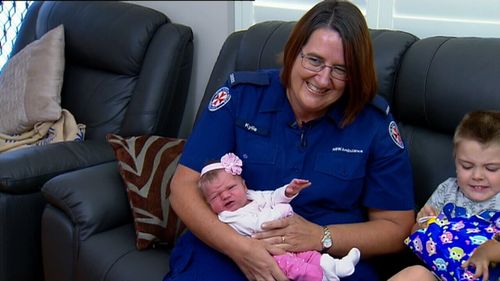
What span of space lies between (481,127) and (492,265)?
29cm

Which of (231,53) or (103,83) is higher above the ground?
(231,53)

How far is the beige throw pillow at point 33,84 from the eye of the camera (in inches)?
86.0

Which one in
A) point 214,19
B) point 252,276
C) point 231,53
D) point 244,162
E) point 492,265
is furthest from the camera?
point 214,19

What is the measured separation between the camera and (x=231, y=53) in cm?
197

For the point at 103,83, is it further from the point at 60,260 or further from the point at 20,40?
the point at 60,260

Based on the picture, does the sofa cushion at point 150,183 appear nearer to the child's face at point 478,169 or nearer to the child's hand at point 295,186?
the child's hand at point 295,186

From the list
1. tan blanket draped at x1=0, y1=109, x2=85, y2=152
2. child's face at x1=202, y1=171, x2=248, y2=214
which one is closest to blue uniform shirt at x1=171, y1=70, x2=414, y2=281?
child's face at x1=202, y1=171, x2=248, y2=214

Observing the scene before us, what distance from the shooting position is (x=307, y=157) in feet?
4.70

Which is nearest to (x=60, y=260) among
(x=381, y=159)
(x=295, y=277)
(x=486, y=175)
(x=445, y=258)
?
(x=295, y=277)

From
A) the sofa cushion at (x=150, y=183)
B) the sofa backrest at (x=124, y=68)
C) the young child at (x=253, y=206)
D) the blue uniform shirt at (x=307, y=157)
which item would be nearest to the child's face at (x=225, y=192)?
the young child at (x=253, y=206)

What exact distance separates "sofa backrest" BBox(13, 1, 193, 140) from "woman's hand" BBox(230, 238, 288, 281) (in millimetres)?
934

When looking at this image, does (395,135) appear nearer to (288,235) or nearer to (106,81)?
(288,235)

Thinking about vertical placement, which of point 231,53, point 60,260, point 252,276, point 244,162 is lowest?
point 60,260

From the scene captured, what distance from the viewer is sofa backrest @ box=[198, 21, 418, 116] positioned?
1602 millimetres
